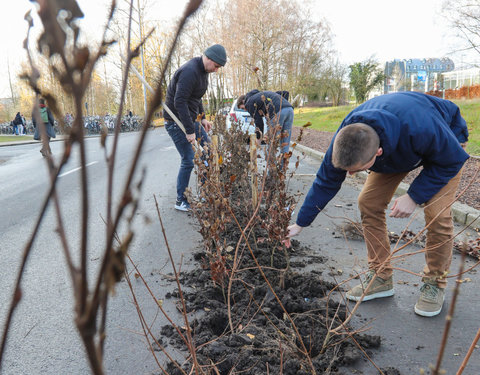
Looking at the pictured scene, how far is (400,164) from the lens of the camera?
103 inches

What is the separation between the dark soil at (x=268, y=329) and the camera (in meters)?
2.05

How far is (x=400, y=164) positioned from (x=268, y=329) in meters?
1.39

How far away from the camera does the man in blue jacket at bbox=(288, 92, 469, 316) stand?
2336 mm

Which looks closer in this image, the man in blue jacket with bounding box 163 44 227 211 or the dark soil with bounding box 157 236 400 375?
the dark soil with bounding box 157 236 400 375

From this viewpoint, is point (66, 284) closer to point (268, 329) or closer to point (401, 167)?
point (268, 329)

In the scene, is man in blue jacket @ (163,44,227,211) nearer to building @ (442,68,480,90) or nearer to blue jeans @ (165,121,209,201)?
blue jeans @ (165,121,209,201)

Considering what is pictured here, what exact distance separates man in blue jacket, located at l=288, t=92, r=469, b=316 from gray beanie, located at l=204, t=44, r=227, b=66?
2.44 metres

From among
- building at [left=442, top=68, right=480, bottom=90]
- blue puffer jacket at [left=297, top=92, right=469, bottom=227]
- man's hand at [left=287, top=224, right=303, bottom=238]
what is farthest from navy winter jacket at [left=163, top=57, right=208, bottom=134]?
building at [left=442, top=68, right=480, bottom=90]

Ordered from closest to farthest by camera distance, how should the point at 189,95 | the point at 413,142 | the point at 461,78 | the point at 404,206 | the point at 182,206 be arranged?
the point at 413,142 < the point at 404,206 < the point at 189,95 < the point at 182,206 < the point at 461,78

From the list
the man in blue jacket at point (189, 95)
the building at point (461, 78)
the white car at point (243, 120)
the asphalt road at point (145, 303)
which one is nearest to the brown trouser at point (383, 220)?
the asphalt road at point (145, 303)

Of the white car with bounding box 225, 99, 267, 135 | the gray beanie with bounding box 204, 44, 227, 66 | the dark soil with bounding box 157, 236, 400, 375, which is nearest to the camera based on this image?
the dark soil with bounding box 157, 236, 400, 375

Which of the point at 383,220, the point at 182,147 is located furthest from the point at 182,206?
the point at 383,220

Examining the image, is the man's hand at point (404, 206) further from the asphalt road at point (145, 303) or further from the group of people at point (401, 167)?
the asphalt road at point (145, 303)

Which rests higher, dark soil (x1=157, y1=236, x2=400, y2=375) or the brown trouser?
the brown trouser
